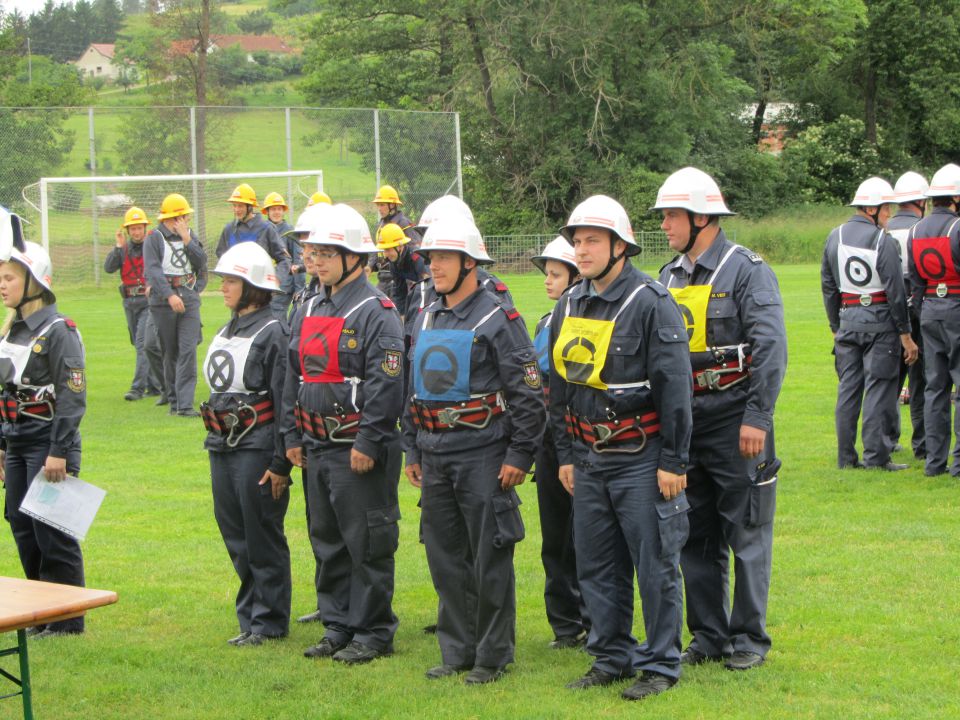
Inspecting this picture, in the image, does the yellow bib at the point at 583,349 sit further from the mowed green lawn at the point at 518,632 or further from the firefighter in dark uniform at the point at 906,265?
the firefighter in dark uniform at the point at 906,265

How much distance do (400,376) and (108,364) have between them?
14.1m

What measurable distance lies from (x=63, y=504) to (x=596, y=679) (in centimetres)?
318

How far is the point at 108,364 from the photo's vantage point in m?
19.8

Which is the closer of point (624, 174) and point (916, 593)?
point (916, 593)

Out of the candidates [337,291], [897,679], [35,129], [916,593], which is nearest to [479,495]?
[337,291]

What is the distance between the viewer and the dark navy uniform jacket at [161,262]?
1472 centimetres

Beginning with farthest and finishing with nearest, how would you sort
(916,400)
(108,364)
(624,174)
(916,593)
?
1. (624,174)
2. (108,364)
3. (916,400)
4. (916,593)

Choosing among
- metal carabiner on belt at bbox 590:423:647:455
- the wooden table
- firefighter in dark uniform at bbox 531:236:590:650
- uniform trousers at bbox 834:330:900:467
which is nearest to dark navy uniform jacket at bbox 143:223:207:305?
uniform trousers at bbox 834:330:900:467

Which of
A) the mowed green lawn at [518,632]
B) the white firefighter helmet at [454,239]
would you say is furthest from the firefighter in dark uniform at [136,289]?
the white firefighter helmet at [454,239]

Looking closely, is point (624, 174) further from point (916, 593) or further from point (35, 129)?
point (916, 593)

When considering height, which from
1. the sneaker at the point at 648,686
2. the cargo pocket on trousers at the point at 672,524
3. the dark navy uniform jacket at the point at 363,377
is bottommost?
the sneaker at the point at 648,686

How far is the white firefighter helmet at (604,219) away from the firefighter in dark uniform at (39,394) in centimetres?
308

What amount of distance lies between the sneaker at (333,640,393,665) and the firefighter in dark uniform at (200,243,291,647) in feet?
2.00

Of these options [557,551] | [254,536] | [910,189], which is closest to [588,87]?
[910,189]
